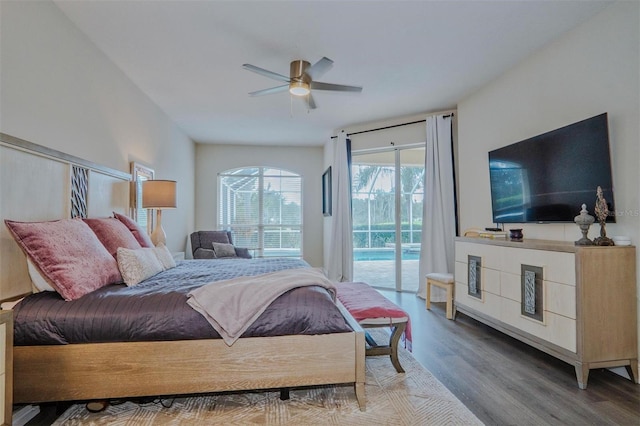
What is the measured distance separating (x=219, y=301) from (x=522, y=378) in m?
2.19

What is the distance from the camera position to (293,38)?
9.24 feet

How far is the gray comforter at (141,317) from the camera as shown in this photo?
5.75 ft

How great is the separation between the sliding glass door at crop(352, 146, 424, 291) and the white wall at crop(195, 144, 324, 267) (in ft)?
4.93

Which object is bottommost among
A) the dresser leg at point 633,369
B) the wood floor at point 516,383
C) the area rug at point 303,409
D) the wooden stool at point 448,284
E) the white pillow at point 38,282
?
the wood floor at point 516,383

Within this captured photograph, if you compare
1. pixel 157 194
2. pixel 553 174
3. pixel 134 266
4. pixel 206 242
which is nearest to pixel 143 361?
pixel 134 266

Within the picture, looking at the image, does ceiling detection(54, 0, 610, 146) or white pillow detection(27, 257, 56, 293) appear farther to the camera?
ceiling detection(54, 0, 610, 146)

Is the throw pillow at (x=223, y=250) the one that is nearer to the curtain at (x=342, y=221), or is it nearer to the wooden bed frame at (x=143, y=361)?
the curtain at (x=342, y=221)

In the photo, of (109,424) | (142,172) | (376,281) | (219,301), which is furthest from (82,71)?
(376,281)

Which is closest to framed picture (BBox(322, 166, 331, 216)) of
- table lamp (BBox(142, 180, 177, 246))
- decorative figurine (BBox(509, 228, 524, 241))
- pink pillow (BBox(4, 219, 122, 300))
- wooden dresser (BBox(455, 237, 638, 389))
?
table lamp (BBox(142, 180, 177, 246))

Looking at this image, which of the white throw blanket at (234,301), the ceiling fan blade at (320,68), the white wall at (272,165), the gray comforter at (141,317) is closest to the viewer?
the gray comforter at (141,317)

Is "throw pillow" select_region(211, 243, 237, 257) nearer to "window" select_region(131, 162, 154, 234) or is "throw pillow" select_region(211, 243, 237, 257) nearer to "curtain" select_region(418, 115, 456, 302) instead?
"window" select_region(131, 162, 154, 234)

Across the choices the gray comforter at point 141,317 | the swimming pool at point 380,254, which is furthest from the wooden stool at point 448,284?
the gray comforter at point 141,317

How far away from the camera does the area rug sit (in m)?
1.85

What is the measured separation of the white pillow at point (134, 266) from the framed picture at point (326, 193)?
3889 mm
